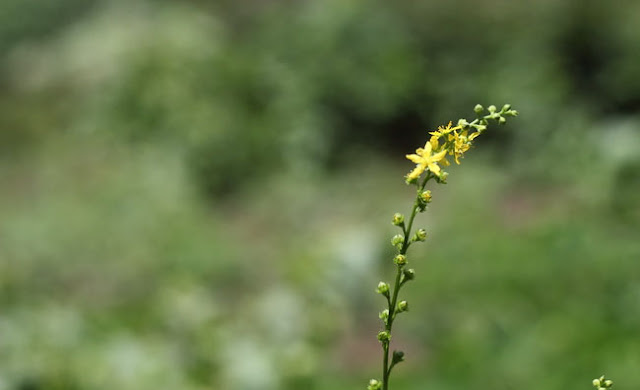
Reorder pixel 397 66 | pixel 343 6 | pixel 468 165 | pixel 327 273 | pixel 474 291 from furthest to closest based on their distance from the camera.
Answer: pixel 343 6, pixel 397 66, pixel 468 165, pixel 327 273, pixel 474 291

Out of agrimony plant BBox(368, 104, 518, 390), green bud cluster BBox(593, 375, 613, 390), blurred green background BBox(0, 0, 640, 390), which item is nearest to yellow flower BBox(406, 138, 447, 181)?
agrimony plant BBox(368, 104, 518, 390)

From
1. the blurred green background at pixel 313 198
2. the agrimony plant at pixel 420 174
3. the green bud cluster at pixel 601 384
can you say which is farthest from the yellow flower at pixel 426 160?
the blurred green background at pixel 313 198

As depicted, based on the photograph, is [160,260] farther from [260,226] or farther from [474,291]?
[474,291]

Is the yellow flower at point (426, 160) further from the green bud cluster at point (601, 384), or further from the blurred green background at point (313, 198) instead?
the blurred green background at point (313, 198)

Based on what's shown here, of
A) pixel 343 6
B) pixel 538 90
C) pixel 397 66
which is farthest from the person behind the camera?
pixel 343 6

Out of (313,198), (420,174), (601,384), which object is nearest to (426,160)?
(420,174)

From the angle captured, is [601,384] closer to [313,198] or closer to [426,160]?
[426,160]

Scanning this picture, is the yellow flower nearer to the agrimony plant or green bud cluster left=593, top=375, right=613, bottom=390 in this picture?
the agrimony plant

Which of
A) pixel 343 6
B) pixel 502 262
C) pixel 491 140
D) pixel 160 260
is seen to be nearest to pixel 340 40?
pixel 343 6
